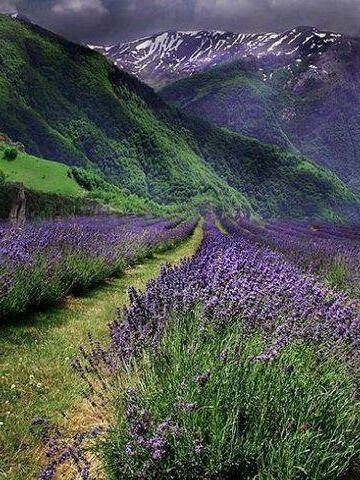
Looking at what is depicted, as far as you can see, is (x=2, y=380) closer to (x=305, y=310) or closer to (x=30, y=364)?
(x=30, y=364)

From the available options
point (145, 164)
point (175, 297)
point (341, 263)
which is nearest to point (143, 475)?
point (175, 297)

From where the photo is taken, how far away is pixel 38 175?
162 ft

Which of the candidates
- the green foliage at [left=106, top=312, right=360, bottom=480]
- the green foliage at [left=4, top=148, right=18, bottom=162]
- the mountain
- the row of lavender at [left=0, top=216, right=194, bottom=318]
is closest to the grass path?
the row of lavender at [left=0, top=216, right=194, bottom=318]

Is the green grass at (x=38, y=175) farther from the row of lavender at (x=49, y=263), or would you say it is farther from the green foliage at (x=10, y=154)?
the row of lavender at (x=49, y=263)

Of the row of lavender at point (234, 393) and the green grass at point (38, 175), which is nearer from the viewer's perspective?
the row of lavender at point (234, 393)

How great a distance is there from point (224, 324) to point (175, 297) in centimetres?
58

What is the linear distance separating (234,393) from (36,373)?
7.62 feet

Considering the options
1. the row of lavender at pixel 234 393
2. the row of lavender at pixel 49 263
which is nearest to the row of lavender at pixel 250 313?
the row of lavender at pixel 234 393

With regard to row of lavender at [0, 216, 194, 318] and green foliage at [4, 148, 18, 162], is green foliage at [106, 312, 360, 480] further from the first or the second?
green foliage at [4, 148, 18, 162]

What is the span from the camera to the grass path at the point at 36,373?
3330 mm

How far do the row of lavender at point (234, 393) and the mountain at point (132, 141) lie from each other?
78382 millimetres

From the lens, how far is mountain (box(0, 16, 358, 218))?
334 ft

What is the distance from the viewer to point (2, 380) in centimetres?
437

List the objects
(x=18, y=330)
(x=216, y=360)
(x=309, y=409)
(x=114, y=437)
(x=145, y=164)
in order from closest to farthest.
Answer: (x=309, y=409)
(x=114, y=437)
(x=216, y=360)
(x=18, y=330)
(x=145, y=164)
